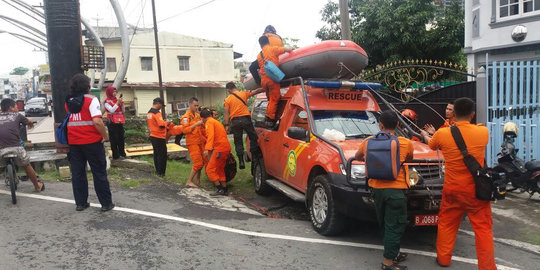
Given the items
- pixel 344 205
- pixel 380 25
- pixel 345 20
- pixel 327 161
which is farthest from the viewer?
pixel 380 25

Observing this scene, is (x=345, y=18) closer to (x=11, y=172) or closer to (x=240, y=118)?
(x=240, y=118)

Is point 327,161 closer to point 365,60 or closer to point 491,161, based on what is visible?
point 365,60

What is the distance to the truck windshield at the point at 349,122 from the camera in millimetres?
5945

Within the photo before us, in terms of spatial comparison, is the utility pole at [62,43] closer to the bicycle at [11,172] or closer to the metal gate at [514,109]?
the bicycle at [11,172]

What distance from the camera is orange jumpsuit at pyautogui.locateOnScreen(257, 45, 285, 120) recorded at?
23.1ft

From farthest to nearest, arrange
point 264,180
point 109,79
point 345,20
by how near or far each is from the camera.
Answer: point 109,79
point 345,20
point 264,180

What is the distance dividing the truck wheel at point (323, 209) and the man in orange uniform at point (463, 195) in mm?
1187

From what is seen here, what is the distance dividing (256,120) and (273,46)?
178 cm

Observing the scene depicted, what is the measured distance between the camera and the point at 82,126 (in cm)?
532

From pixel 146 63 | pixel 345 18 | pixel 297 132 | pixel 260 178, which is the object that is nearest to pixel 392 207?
pixel 297 132

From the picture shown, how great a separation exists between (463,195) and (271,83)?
12.8 feet

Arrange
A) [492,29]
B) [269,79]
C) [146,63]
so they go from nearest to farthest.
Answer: [269,79] < [492,29] < [146,63]

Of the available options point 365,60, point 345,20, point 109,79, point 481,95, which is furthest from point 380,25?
point 109,79

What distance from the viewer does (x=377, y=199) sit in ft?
13.6
